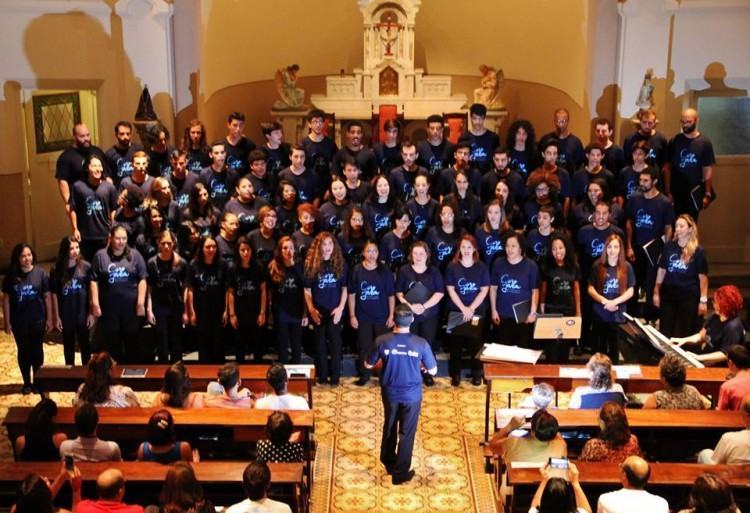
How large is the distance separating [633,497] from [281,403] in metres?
2.57

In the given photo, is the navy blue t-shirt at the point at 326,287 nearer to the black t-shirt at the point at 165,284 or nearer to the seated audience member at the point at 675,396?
the black t-shirt at the point at 165,284

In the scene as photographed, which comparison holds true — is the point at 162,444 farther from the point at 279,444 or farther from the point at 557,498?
the point at 557,498

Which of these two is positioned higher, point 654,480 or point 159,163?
point 159,163

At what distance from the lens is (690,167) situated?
1027cm

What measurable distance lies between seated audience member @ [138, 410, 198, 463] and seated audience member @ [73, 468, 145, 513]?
0.69m

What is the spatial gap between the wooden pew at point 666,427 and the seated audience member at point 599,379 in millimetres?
173

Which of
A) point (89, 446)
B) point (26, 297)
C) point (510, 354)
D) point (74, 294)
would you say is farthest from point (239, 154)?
point (89, 446)

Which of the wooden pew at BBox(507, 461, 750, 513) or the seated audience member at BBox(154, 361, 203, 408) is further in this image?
the seated audience member at BBox(154, 361, 203, 408)

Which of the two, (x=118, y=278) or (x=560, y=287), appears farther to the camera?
(x=560, y=287)

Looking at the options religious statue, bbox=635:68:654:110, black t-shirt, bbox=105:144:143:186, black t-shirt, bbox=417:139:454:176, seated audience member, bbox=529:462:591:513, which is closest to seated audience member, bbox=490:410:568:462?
seated audience member, bbox=529:462:591:513

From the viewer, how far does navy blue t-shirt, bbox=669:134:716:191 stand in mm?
10219

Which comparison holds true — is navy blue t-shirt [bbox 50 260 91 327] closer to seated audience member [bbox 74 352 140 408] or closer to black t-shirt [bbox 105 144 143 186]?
black t-shirt [bbox 105 144 143 186]

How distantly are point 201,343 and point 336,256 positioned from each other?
157 centimetres

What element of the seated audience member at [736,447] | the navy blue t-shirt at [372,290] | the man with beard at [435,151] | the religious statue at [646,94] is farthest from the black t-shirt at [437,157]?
the seated audience member at [736,447]
